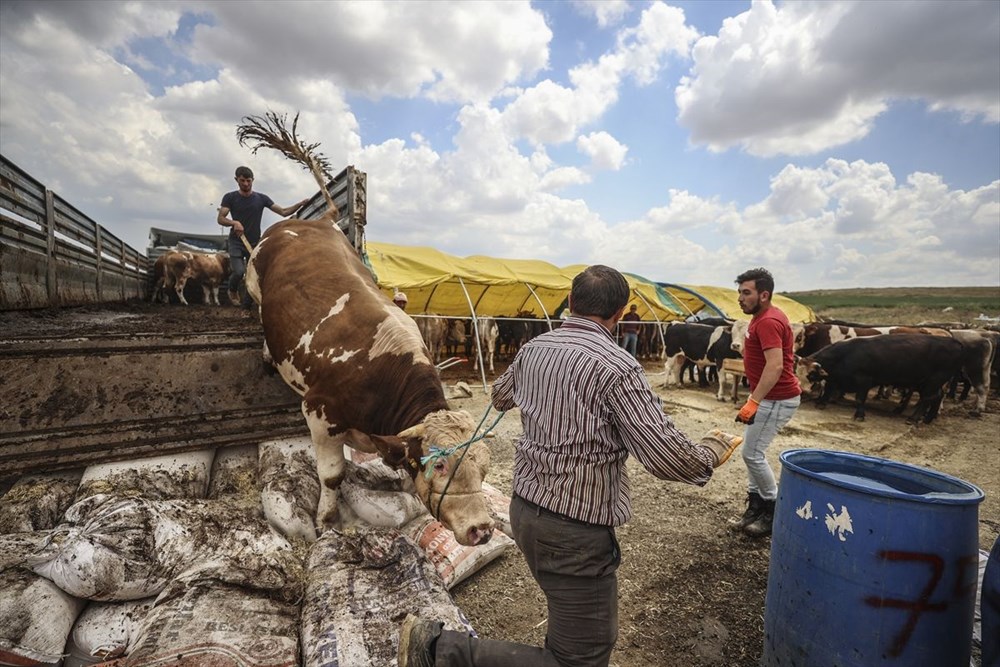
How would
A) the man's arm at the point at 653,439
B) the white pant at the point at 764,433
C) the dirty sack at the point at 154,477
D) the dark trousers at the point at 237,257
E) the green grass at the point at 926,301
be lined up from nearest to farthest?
the man's arm at the point at 653,439 < the dirty sack at the point at 154,477 < the white pant at the point at 764,433 < the dark trousers at the point at 237,257 < the green grass at the point at 926,301

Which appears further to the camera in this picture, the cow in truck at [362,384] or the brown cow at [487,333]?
the brown cow at [487,333]

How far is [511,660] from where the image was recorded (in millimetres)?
1785

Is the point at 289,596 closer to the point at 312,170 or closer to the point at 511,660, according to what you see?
the point at 511,660

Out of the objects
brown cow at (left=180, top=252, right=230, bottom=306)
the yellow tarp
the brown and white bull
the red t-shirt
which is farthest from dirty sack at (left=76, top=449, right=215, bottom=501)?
the yellow tarp

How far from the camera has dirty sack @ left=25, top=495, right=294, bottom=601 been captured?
7.10ft

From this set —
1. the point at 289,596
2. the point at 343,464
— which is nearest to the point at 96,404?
the point at 343,464

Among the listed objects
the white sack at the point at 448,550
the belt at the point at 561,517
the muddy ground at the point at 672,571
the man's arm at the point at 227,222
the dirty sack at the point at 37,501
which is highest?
the man's arm at the point at 227,222

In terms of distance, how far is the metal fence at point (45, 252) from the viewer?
4.60 metres

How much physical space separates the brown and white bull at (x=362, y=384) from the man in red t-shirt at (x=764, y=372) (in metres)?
2.18

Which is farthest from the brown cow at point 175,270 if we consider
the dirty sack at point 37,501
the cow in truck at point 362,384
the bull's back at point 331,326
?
the dirty sack at point 37,501

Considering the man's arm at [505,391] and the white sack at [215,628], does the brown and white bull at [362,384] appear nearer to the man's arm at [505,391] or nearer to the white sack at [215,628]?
the man's arm at [505,391]

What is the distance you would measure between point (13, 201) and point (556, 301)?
A: 1306 centimetres

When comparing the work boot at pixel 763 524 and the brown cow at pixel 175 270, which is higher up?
the brown cow at pixel 175 270

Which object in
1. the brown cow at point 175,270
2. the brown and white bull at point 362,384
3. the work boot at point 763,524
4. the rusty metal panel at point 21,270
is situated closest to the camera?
the brown and white bull at point 362,384
